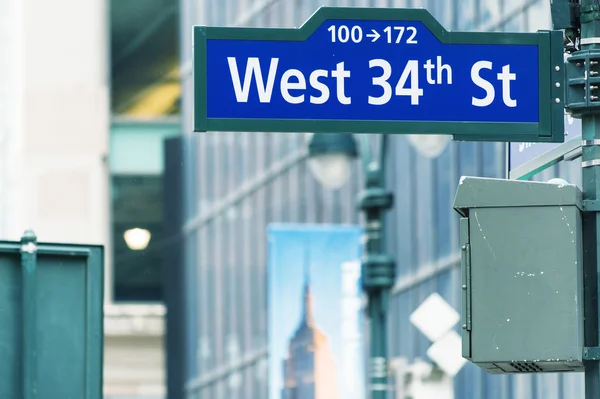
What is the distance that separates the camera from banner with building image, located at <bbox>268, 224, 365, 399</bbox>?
23.9 meters

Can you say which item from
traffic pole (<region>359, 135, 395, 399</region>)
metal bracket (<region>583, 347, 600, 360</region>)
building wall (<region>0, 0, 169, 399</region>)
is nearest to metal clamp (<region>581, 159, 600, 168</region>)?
metal bracket (<region>583, 347, 600, 360</region>)

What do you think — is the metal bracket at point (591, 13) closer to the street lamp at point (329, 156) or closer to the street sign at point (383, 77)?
the street sign at point (383, 77)

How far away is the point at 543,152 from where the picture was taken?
7.16 metres

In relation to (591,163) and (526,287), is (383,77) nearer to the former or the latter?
(591,163)

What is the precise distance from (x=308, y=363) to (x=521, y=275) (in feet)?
59.3

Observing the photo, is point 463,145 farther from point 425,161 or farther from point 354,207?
point 354,207

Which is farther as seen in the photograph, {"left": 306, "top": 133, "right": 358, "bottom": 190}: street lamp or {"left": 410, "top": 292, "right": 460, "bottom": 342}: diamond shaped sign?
{"left": 306, "top": 133, "right": 358, "bottom": 190}: street lamp

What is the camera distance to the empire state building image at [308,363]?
78.3ft

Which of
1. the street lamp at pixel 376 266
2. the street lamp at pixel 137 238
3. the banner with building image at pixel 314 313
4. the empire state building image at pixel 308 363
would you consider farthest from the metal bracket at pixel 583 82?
the street lamp at pixel 137 238

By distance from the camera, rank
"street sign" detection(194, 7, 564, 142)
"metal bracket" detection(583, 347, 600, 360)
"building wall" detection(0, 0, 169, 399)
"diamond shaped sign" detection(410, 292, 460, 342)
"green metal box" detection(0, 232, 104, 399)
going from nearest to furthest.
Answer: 1. "metal bracket" detection(583, 347, 600, 360)
2. "street sign" detection(194, 7, 564, 142)
3. "green metal box" detection(0, 232, 104, 399)
4. "diamond shaped sign" detection(410, 292, 460, 342)
5. "building wall" detection(0, 0, 169, 399)

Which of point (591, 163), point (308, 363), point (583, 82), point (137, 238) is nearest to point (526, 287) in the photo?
point (591, 163)

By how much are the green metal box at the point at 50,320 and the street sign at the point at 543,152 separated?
210 centimetres

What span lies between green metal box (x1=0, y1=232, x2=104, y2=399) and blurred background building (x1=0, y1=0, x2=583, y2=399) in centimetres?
2134

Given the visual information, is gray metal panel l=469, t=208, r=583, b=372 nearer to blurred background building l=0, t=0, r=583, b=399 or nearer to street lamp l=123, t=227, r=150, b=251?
blurred background building l=0, t=0, r=583, b=399
